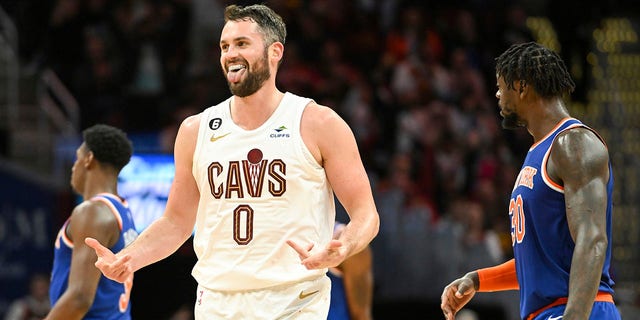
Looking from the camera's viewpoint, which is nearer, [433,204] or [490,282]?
[490,282]

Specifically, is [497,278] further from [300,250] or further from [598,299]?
[300,250]

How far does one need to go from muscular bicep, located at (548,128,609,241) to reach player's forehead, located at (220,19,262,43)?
62.7 inches

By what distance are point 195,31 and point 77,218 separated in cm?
930

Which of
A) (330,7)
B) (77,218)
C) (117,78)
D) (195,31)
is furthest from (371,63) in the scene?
(77,218)

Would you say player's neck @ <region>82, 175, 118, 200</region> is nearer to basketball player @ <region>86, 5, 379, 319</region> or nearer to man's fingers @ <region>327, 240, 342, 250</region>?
basketball player @ <region>86, 5, 379, 319</region>

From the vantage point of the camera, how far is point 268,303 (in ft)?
16.1

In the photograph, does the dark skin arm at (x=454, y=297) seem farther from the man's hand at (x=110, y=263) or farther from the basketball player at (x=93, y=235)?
the basketball player at (x=93, y=235)

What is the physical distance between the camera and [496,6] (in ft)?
57.1

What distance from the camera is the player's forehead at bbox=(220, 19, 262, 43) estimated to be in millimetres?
5125

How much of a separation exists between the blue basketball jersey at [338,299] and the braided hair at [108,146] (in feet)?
5.55

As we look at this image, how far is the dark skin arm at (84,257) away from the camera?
6.10 meters

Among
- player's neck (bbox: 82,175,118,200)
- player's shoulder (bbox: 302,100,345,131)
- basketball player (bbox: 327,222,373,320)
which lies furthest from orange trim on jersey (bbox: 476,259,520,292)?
player's neck (bbox: 82,175,118,200)

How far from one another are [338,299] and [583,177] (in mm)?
3214

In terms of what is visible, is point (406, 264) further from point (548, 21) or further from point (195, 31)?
point (548, 21)
